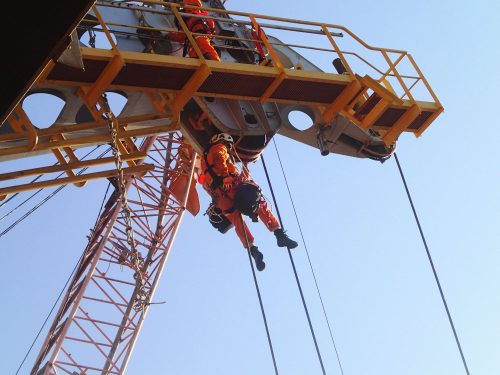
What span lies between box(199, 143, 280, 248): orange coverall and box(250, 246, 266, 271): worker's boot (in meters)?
0.16

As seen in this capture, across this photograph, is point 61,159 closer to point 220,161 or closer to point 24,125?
point 24,125

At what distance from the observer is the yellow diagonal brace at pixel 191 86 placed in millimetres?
10320

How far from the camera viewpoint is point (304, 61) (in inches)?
516

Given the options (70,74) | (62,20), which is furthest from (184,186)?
(62,20)

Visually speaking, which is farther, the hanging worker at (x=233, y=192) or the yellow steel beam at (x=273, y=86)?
the hanging worker at (x=233, y=192)

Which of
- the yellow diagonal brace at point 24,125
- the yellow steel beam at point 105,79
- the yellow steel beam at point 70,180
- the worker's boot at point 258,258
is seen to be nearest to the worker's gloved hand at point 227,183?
the worker's boot at point 258,258

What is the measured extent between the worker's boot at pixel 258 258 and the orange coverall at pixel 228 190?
16cm

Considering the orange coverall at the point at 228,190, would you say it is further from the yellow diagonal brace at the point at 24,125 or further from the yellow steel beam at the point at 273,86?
the yellow diagonal brace at the point at 24,125

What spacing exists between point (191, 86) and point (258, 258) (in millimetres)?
3717

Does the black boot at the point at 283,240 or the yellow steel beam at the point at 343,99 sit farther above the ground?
the yellow steel beam at the point at 343,99

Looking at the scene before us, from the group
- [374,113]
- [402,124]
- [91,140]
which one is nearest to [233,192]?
[374,113]

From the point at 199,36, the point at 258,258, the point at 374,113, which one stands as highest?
the point at 199,36

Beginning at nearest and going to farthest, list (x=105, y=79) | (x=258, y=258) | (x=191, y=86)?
1. (x=105, y=79)
2. (x=191, y=86)
3. (x=258, y=258)

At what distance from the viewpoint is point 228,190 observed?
1295cm
